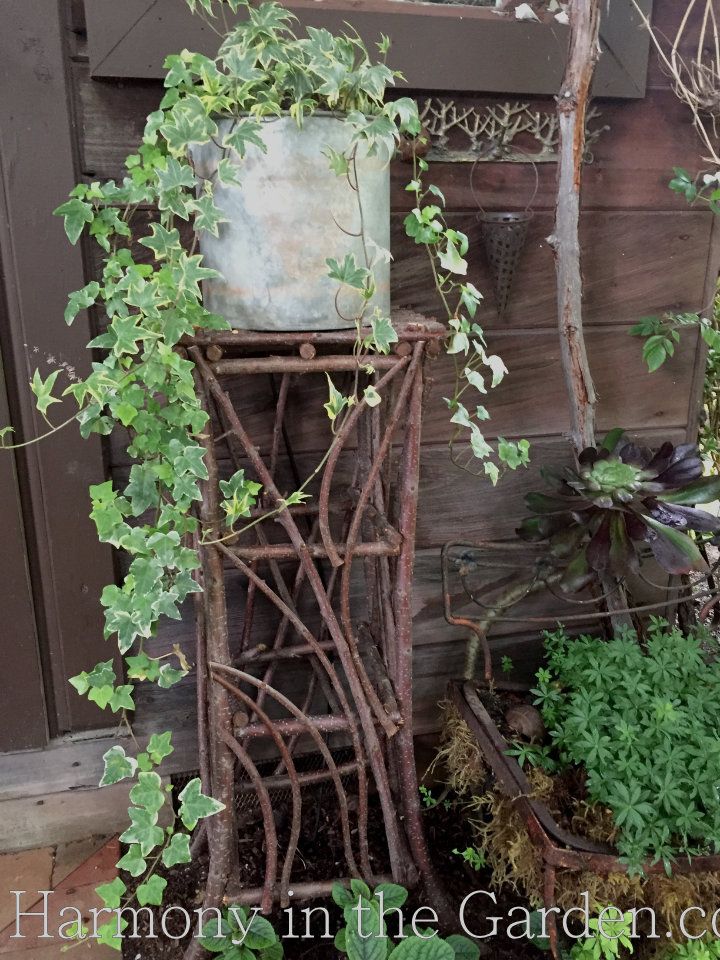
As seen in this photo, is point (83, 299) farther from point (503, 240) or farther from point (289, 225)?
point (503, 240)

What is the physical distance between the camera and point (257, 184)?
97cm

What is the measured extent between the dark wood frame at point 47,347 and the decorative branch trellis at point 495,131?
635mm

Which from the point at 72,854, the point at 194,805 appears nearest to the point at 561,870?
the point at 194,805

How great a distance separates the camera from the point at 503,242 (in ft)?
4.49

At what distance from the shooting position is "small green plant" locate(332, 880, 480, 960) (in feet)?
3.67

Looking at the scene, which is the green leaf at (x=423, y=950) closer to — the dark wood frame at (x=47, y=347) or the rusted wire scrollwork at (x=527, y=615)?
the rusted wire scrollwork at (x=527, y=615)

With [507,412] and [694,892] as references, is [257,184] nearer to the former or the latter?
[507,412]

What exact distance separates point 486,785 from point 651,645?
41 cm

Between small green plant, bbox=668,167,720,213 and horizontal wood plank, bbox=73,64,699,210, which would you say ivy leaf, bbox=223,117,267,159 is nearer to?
horizontal wood plank, bbox=73,64,699,210

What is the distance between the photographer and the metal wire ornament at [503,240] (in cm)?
136

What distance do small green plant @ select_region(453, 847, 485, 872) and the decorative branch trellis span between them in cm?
131

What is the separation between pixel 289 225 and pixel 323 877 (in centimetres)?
116

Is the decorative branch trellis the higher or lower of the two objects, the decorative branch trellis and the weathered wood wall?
the higher

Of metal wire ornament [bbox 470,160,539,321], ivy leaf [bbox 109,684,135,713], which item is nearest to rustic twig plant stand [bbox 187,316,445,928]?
ivy leaf [bbox 109,684,135,713]
